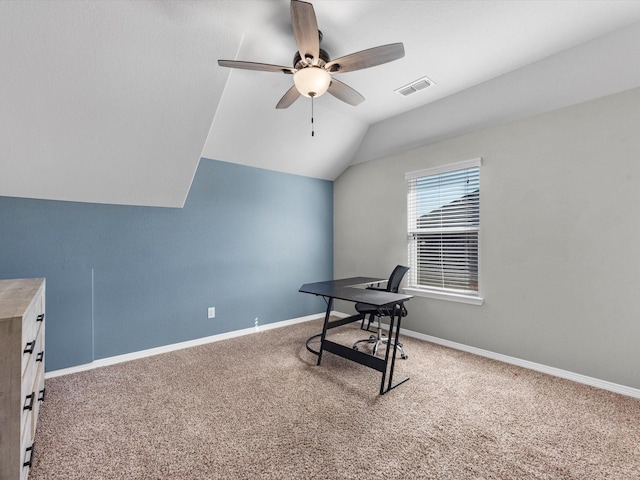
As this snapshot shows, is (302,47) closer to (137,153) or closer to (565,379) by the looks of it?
(137,153)

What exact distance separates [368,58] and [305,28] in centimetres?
46

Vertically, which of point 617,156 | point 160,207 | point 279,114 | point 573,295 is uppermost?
point 279,114

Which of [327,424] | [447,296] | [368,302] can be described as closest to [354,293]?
[368,302]

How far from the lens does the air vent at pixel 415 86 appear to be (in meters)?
2.91

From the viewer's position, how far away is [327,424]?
6.50ft

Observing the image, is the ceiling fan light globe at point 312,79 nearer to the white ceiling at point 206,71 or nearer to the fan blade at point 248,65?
the fan blade at point 248,65

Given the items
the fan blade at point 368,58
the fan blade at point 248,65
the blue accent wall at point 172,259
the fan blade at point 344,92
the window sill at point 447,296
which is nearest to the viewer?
the fan blade at point 368,58

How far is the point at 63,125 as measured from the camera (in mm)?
2340

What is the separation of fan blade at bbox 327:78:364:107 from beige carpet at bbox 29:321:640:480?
2.45 meters

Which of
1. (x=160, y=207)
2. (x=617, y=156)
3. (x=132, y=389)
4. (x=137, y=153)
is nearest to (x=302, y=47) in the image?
(x=137, y=153)

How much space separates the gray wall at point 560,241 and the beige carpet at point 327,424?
350mm

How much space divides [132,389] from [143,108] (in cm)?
235

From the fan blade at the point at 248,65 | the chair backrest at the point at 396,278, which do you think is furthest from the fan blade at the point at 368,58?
the chair backrest at the point at 396,278

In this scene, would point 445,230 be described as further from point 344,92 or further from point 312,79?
point 312,79
